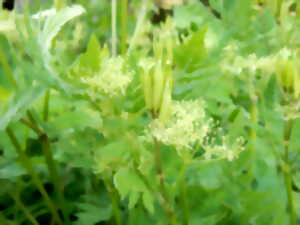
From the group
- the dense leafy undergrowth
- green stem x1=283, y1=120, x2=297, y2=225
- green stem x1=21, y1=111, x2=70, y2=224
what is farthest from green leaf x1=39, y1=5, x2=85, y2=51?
green stem x1=283, y1=120, x2=297, y2=225

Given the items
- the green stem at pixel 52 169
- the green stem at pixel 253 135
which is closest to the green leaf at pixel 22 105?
the green stem at pixel 52 169

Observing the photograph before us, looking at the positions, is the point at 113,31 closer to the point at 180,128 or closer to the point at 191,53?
the point at 191,53

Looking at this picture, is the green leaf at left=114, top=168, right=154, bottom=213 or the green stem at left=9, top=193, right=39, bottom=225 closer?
the green leaf at left=114, top=168, right=154, bottom=213

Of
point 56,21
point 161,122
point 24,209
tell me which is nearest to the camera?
point 161,122

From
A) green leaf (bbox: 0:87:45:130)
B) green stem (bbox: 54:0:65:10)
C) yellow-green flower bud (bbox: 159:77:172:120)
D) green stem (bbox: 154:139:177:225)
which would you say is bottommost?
green stem (bbox: 154:139:177:225)

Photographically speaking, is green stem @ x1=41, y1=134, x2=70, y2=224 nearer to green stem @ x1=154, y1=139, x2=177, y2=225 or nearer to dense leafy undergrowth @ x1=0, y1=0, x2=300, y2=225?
dense leafy undergrowth @ x1=0, y1=0, x2=300, y2=225

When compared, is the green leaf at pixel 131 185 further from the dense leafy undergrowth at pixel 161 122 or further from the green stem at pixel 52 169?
the green stem at pixel 52 169

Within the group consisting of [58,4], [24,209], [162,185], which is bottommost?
[24,209]

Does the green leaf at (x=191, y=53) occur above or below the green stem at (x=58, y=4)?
below

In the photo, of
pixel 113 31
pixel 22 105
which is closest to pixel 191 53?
pixel 113 31
